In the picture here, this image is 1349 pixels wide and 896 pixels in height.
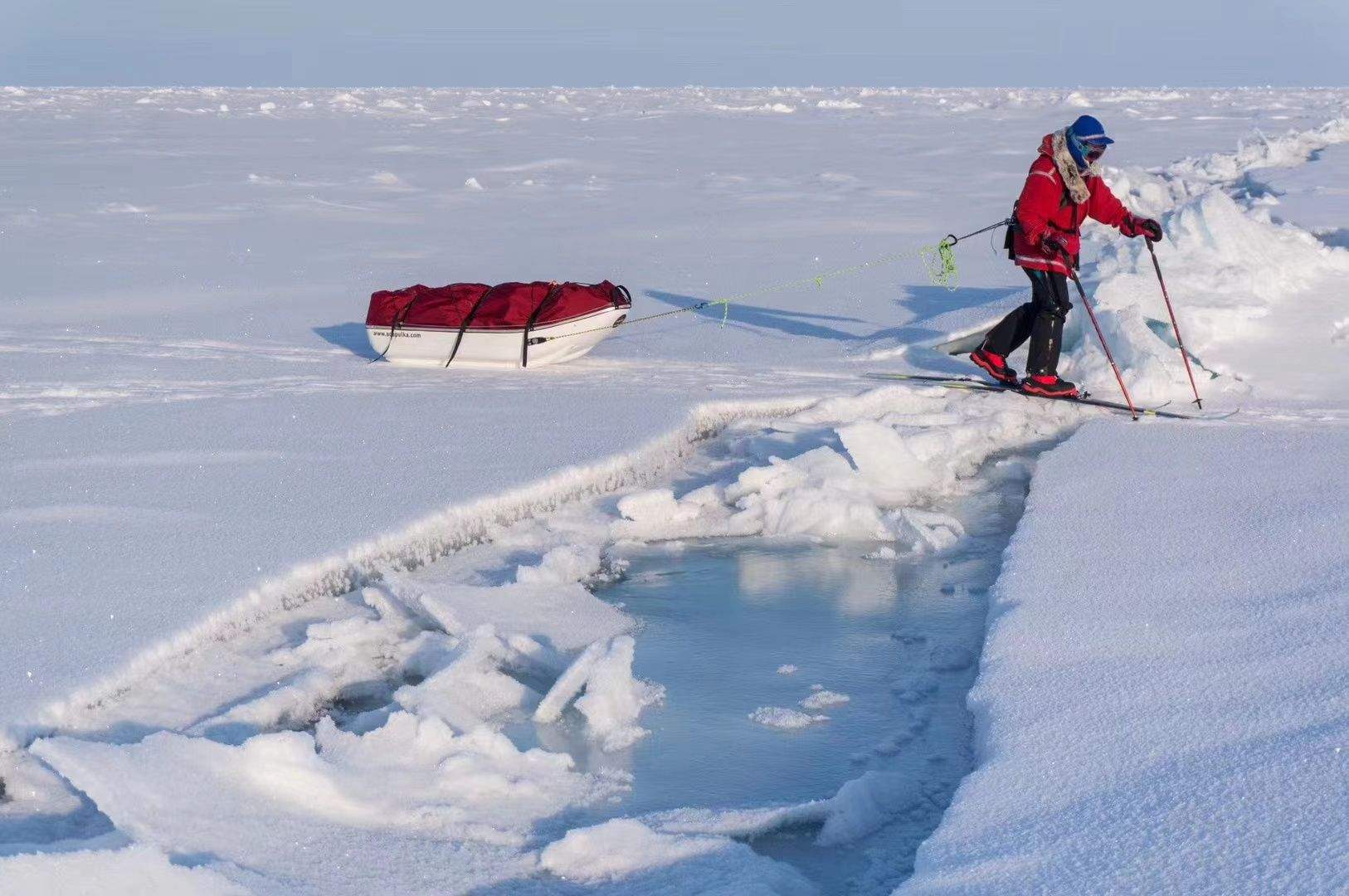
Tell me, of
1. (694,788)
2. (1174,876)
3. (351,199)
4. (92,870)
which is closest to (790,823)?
(694,788)

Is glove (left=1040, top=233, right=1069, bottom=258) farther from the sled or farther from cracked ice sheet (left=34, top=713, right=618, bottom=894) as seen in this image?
cracked ice sheet (left=34, top=713, right=618, bottom=894)

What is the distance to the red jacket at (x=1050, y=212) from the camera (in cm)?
601

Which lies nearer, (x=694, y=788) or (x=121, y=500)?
(x=694, y=788)

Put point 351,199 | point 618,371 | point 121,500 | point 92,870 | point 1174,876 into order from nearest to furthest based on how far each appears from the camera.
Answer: point 1174,876 < point 92,870 < point 121,500 < point 618,371 < point 351,199

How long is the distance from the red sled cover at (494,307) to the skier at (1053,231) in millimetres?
1992

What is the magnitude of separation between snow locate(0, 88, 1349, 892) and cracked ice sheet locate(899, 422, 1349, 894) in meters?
0.01

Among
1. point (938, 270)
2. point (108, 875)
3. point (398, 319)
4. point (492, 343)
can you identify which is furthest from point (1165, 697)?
point (938, 270)

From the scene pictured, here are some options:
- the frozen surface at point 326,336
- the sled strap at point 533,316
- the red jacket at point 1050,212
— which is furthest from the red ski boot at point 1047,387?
the sled strap at point 533,316

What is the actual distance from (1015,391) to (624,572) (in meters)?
2.64

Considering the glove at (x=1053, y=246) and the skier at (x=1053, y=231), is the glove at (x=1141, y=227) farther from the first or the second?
the glove at (x=1053, y=246)

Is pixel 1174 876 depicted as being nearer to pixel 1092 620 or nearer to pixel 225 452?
pixel 1092 620

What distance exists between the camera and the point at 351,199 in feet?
50.0

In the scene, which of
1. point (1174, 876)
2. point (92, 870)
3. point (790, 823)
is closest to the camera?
point (1174, 876)

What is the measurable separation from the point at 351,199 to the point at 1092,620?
1300 cm
